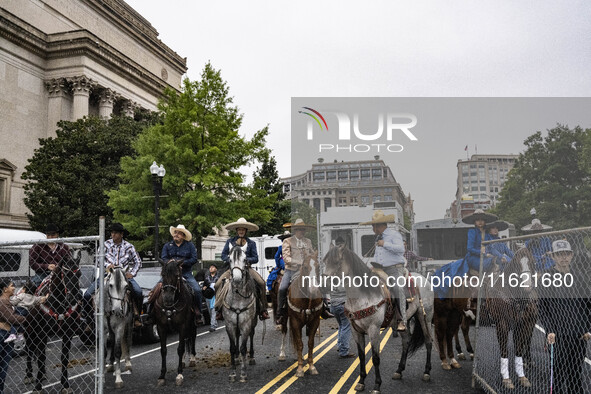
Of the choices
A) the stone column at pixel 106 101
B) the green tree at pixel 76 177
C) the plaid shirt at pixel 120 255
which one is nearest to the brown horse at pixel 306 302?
the plaid shirt at pixel 120 255

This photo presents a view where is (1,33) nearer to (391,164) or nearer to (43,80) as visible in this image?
(43,80)

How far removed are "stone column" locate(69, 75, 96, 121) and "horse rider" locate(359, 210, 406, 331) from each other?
45.3 meters

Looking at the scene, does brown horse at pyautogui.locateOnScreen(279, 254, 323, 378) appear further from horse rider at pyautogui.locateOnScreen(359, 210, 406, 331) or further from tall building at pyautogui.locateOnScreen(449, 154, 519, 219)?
tall building at pyautogui.locateOnScreen(449, 154, 519, 219)

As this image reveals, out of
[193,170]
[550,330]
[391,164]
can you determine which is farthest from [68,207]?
[550,330]

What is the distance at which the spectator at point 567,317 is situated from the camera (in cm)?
630

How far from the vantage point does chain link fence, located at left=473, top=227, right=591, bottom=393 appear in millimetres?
6359

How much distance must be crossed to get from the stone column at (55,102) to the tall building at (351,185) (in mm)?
38028

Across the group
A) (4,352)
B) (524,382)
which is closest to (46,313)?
(4,352)

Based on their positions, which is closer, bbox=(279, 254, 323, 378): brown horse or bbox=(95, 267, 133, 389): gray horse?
bbox=(95, 267, 133, 389): gray horse

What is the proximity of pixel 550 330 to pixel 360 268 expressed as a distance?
9.62 ft

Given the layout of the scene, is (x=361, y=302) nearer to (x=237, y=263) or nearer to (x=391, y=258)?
(x=391, y=258)

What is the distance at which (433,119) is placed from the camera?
13211mm

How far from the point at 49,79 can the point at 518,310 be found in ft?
172

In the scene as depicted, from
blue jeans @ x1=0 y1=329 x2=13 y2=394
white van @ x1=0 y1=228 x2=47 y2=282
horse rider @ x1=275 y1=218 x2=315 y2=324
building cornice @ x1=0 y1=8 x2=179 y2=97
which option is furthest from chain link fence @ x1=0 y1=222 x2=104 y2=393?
building cornice @ x1=0 y1=8 x2=179 y2=97
